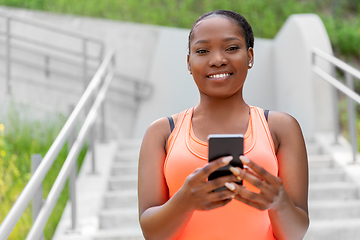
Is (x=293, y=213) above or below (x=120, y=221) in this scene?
above

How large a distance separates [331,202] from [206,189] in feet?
8.92

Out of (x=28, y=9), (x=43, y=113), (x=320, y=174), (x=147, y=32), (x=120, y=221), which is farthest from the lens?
(x=28, y=9)

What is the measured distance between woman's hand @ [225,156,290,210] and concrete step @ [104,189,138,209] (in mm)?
2489

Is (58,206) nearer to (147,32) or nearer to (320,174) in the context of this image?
(320,174)

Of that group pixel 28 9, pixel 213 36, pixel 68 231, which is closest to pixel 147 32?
pixel 28 9

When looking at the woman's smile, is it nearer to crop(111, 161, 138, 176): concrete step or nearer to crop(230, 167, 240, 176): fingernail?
crop(230, 167, 240, 176): fingernail

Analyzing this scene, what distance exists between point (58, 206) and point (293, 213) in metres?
2.53

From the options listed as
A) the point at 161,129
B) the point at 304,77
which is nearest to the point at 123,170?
the point at 304,77

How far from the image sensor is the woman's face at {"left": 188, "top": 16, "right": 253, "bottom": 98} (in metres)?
1.14

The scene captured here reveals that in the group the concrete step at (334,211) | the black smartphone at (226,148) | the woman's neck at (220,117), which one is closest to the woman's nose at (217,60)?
the woman's neck at (220,117)

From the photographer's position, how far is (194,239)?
3.71 feet

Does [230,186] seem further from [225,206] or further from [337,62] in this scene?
[337,62]

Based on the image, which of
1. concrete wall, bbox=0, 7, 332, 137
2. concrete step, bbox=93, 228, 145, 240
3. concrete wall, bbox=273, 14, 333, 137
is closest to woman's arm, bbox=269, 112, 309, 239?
concrete step, bbox=93, 228, 145, 240

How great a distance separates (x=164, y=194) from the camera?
1.17 meters
